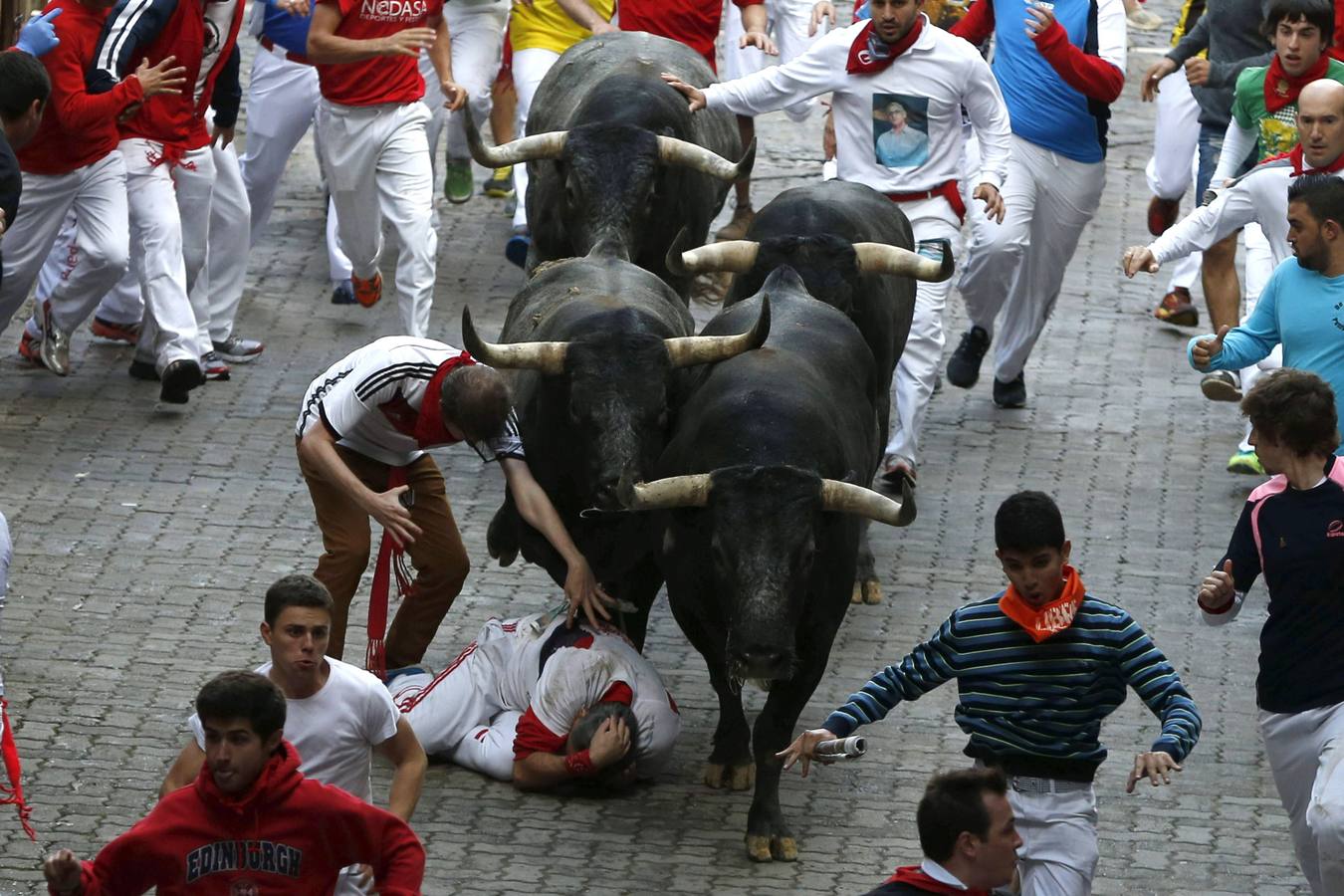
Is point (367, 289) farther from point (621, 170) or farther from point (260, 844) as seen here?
point (260, 844)

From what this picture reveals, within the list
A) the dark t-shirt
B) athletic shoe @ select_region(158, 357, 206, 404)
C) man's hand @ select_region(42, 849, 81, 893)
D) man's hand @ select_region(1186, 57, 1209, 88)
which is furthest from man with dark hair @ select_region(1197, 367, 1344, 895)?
athletic shoe @ select_region(158, 357, 206, 404)

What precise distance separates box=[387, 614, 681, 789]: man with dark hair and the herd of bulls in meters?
0.28

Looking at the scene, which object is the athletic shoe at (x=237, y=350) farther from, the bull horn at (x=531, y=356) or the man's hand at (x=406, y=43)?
the bull horn at (x=531, y=356)

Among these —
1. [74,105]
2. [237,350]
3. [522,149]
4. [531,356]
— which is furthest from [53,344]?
[531,356]

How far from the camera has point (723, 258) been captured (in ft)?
31.8

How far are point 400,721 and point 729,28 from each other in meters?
9.64

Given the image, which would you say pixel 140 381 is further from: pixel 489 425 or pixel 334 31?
pixel 489 425

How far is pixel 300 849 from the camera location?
17.2 ft

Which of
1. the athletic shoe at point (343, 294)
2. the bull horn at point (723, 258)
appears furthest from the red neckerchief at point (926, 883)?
the athletic shoe at point (343, 294)

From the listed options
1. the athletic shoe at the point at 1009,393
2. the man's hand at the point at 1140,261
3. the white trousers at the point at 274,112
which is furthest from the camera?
the white trousers at the point at 274,112

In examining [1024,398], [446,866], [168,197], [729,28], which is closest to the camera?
[446,866]

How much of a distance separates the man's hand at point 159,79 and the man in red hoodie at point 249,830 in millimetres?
6476

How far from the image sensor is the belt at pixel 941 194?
11117mm

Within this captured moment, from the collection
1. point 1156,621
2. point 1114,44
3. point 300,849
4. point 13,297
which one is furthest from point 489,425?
point 1114,44
